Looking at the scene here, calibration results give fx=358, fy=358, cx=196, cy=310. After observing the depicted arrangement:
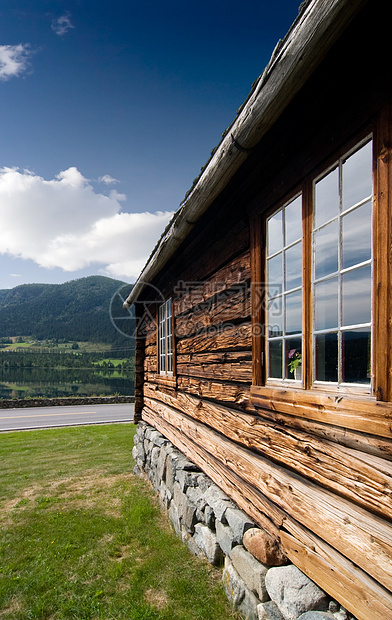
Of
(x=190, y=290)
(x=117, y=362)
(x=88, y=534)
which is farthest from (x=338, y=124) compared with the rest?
(x=117, y=362)

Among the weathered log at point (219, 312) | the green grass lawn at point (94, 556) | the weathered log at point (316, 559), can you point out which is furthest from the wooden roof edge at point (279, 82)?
the green grass lawn at point (94, 556)

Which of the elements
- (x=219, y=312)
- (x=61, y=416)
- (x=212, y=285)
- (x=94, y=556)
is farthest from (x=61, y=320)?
(x=219, y=312)

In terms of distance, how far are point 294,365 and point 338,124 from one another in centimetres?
141

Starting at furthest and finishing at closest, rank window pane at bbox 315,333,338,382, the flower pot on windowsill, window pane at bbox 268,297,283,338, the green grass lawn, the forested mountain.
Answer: the forested mountain < the green grass lawn < window pane at bbox 268,297,283,338 < the flower pot on windowsill < window pane at bbox 315,333,338,382

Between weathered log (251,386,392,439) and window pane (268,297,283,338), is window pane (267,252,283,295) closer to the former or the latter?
window pane (268,297,283,338)

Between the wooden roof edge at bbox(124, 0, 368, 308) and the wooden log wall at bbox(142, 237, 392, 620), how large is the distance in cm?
73

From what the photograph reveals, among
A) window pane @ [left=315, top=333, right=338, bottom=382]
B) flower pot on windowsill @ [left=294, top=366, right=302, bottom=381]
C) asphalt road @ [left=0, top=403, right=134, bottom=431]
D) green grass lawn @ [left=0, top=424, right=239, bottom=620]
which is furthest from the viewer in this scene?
asphalt road @ [left=0, top=403, right=134, bottom=431]

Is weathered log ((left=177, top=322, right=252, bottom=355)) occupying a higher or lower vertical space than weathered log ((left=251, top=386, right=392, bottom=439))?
higher

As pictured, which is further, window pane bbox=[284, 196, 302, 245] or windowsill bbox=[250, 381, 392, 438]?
window pane bbox=[284, 196, 302, 245]

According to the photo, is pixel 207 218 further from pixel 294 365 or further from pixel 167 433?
pixel 167 433

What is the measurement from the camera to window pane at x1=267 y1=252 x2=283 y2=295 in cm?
250

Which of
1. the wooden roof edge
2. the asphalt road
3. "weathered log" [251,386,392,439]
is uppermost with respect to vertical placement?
the wooden roof edge

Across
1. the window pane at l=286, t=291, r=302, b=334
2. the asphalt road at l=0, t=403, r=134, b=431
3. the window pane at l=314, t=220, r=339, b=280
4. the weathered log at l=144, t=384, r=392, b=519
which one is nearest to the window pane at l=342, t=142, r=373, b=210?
the window pane at l=314, t=220, r=339, b=280

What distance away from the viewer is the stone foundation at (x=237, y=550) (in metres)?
1.94
